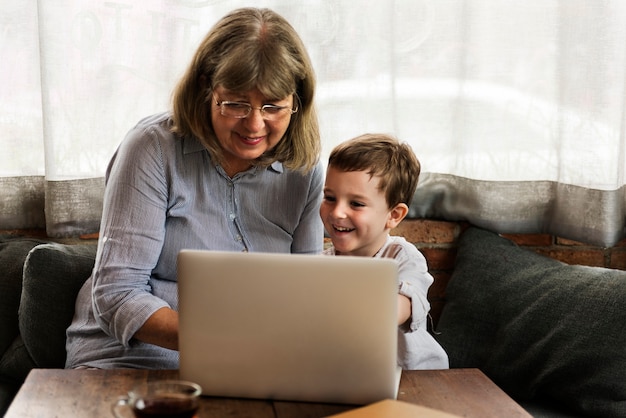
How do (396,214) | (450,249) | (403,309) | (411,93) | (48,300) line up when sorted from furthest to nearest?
(450,249) → (411,93) → (48,300) → (396,214) → (403,309)

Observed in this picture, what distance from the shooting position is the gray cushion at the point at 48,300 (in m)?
2.09

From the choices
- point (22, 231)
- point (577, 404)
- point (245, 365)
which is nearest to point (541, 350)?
point (577, 404)

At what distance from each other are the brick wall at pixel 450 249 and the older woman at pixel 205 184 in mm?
524

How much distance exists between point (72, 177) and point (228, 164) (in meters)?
0.56

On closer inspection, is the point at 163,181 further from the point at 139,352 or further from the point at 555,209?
the point at 555,209

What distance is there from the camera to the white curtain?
2252 millimetres

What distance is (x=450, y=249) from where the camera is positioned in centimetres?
247

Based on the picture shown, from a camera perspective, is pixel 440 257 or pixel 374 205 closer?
pixel 374 205

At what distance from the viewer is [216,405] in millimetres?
1327

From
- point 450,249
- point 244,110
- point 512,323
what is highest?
point 244,110

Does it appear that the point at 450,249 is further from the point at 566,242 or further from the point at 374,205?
the point at 374,205

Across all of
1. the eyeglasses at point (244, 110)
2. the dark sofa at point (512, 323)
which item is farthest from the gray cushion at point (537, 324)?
the eyeglasses at point (244, 110)

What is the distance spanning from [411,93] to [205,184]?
73 cm

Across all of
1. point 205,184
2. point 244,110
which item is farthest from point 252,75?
point 205,184
